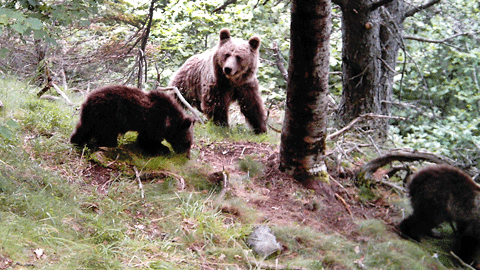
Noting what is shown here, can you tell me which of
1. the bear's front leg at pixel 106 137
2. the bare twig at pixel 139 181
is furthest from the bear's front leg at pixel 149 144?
the bare twig at pixel 139 181

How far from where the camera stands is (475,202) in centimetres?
404

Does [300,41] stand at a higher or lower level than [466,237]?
higher

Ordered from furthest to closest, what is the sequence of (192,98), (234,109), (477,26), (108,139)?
(477,26) < (234,109) < (192,98) < (108,139)

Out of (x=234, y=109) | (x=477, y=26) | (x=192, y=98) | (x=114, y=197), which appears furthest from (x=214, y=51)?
(x=477, y=26)

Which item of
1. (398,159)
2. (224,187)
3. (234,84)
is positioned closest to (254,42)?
(234,84)

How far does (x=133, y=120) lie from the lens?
14.5 feet

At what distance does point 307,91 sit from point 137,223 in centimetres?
213

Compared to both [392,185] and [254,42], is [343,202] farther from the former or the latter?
[254,42]

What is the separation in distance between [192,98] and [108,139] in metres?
3.74

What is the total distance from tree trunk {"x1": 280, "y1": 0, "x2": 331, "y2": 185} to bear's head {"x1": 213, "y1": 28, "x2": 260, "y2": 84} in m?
2.34

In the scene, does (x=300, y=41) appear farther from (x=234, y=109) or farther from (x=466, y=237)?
(x=234, y=109)

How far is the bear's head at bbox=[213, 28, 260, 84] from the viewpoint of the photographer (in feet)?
21.7

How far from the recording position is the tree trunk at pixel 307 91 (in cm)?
395

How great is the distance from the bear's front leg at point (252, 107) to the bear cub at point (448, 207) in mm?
3190
